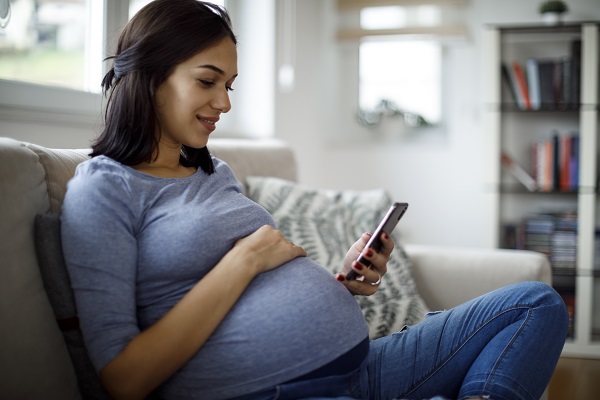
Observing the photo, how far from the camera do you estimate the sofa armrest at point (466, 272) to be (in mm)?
2014

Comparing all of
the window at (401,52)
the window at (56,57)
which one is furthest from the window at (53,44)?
the window at (401,52)

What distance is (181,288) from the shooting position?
114 centimetres

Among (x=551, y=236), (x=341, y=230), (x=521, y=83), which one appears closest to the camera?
(x=341, y=230)

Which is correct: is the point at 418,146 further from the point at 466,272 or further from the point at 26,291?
the point at 26,291

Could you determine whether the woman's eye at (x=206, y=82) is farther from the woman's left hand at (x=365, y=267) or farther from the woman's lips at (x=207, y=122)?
the woman's left hand at (x=365, y=267)

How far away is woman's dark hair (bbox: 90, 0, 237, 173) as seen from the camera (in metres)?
1.24

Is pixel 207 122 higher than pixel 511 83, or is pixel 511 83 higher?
pixel 511 83

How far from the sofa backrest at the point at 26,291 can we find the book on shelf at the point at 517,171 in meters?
2.71

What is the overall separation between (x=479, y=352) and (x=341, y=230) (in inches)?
30.1

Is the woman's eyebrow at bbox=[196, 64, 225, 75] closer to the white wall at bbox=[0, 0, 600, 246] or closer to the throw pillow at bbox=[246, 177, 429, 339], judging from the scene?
the throw pillow at bbox=[246, 177, 429, 339]

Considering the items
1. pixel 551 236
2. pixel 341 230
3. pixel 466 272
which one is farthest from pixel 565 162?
pixel 341 230

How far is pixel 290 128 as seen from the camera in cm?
339

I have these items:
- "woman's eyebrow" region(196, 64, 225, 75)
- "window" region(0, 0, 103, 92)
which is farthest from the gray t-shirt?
"window" region(0, 0, 103, 92)

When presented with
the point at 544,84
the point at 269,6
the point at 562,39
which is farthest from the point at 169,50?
the point at 562,39
